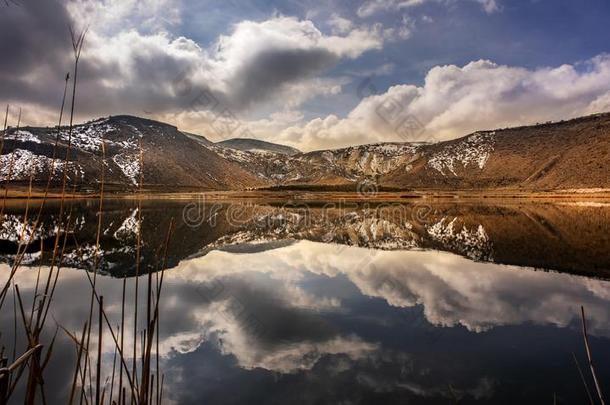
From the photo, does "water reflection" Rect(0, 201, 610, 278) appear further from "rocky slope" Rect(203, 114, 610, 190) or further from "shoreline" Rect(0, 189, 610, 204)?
"rocky slope" Rect(203, 114, 610, 190)

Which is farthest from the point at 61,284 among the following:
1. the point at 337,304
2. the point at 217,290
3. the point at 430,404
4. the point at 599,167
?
the point at 599,167

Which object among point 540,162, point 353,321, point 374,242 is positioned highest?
point 540,162

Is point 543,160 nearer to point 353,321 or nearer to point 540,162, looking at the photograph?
point 540,162

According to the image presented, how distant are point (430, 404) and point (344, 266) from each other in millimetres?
11120

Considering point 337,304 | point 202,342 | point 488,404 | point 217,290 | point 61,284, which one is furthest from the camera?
point 61,284

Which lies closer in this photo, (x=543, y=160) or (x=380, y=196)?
(x=380, y=196)

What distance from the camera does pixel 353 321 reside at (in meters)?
9.55

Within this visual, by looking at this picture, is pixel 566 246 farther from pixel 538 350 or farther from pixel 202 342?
pixel 202 342

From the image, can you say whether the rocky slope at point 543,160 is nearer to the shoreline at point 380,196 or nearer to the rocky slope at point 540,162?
the rocky slope at point 540,162

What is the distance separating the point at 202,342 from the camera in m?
8.36

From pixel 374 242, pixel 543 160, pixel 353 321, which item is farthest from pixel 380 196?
pixel 353 321

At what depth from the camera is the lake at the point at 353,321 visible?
6332 millimetres

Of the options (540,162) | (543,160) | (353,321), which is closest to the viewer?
(353,321)

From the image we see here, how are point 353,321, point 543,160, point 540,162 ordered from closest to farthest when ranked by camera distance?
point 353,321, point 543,160, point 540,162
